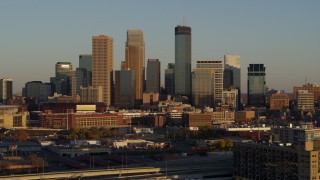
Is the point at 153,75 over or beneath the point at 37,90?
over

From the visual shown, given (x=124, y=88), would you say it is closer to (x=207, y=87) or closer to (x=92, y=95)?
(x=92, y=95)

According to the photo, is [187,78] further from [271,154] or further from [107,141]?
[271,154]

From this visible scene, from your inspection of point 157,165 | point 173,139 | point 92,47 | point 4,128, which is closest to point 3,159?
point 157,165

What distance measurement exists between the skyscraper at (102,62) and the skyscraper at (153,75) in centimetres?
2329

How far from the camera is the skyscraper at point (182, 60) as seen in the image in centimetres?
16375

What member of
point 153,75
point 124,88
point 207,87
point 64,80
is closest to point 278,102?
point 207,87

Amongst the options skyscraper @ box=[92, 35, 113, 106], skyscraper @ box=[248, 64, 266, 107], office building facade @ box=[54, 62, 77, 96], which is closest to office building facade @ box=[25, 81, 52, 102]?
office building facade @ box=[54, 62, 77, 96]

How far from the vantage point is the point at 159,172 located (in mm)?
46500

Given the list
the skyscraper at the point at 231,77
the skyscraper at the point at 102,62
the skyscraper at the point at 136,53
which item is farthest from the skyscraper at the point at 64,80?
the skyscraper at the point at 231,77

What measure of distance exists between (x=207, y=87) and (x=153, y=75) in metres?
29.9

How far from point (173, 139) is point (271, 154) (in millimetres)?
40581

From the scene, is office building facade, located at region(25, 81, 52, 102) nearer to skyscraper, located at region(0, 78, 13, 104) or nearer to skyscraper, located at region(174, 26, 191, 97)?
skyscraper, located at region(0, 78, 13, 104)

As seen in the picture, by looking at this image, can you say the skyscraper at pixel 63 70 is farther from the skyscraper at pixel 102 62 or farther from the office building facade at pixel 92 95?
the office building facade at pixel 92 95

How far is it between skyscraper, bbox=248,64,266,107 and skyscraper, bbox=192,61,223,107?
1072 centimetres
